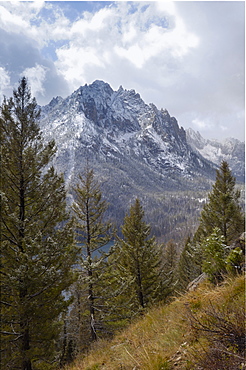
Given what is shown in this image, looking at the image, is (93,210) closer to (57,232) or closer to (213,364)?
(57,232)

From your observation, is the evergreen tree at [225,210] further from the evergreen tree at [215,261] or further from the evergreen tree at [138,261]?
the evergreen tree at [215,261]

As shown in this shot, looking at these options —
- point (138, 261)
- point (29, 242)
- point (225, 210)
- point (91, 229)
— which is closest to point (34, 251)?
point (29, 242)

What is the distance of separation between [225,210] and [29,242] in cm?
1337

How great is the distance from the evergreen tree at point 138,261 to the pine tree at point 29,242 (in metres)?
7.03

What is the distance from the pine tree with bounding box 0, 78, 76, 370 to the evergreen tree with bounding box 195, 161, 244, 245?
11.9 meters

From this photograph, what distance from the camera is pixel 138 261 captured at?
14539mm

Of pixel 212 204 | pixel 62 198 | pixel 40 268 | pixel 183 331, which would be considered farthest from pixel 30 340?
pixel 212 204

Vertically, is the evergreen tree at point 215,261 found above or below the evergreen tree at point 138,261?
above

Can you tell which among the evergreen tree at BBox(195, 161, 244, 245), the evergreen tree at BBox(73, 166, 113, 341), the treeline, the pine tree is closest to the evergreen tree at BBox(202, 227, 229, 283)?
the treeline

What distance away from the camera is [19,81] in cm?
891

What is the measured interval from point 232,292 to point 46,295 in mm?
5681

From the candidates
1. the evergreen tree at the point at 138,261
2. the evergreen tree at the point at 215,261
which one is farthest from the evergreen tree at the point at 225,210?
A: the evergreen tree at the point at 215,261

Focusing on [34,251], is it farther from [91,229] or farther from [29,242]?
[91,229]

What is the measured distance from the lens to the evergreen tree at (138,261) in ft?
47.1
